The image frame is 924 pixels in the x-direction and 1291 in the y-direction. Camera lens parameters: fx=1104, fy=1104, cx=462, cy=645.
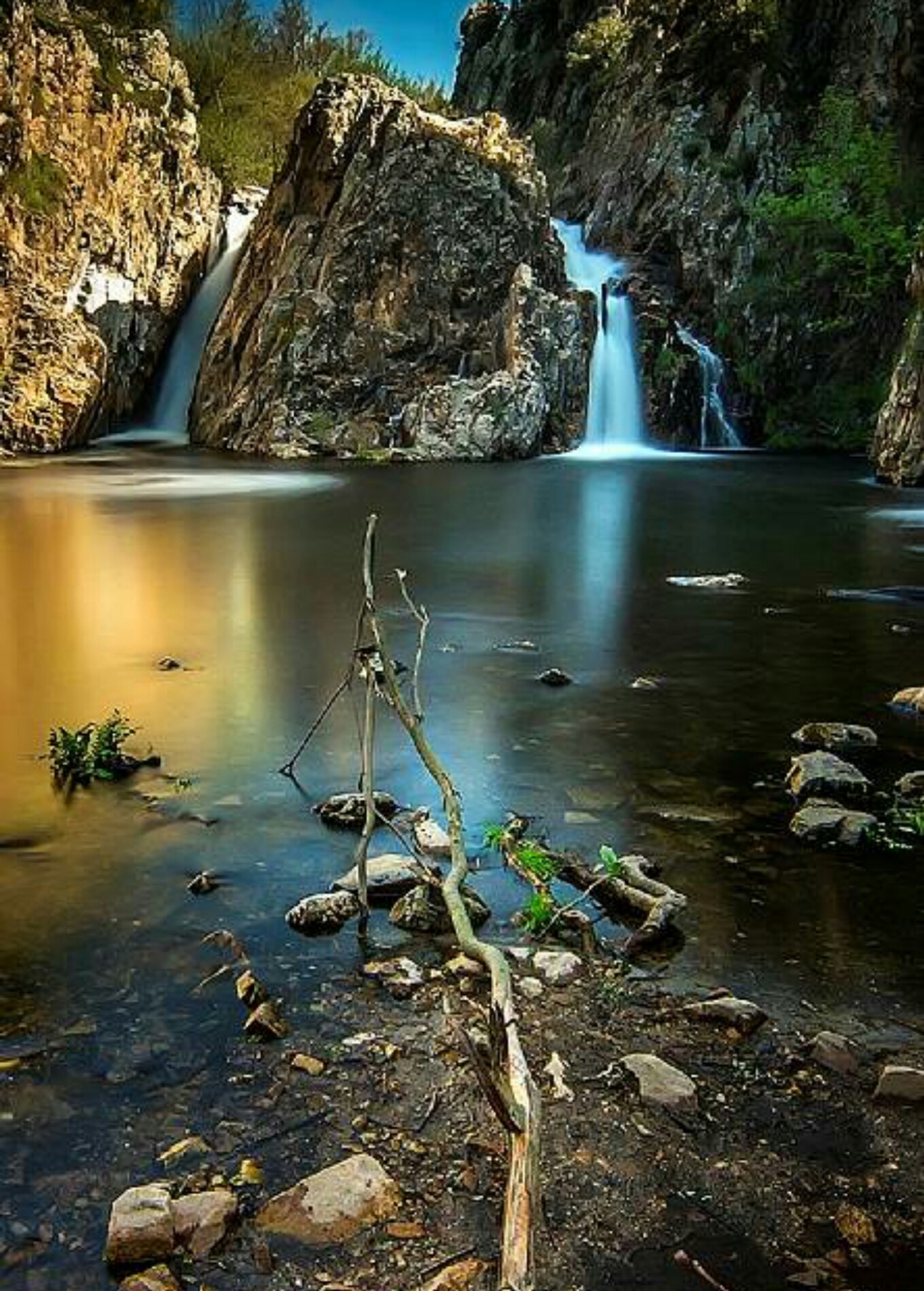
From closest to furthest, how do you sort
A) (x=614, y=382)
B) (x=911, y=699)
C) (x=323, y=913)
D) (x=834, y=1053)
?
1. (x=834, y=1053)
2. (x=323, y=913)
3. (x=911, y=699)
4. (x=614, y=382)

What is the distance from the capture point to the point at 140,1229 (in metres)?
2.35

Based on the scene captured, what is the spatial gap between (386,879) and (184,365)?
3131 cm

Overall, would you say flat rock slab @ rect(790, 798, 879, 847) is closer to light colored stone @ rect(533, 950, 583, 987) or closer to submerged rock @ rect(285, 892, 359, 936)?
light colored stone @ rect(533, 950, 583, 987)

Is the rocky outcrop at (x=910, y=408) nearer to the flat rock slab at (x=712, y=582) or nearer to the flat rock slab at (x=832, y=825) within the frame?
the flat rock slab at (x=712, y=582)

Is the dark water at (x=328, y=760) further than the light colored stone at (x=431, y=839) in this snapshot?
No

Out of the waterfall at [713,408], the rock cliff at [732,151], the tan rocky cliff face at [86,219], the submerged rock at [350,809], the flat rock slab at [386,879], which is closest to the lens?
the flat rock slab at [386,879]

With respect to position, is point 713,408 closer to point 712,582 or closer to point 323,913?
point 712,582

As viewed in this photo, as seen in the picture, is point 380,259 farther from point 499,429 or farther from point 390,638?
point 390,638

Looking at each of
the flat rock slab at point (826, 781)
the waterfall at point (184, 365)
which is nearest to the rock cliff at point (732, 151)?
the waterfall at point (184, 365)

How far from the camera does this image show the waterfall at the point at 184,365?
104 feet

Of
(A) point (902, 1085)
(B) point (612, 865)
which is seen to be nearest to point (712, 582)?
(B) point (612, 865)

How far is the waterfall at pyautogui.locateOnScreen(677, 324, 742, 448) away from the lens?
3244 centimetres

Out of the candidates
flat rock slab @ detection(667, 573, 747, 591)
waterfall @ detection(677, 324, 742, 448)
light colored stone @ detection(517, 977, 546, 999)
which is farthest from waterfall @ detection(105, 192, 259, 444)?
light colored stone @ detection(517, 977, 546, 999)

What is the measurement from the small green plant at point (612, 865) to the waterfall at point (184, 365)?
28.5m
